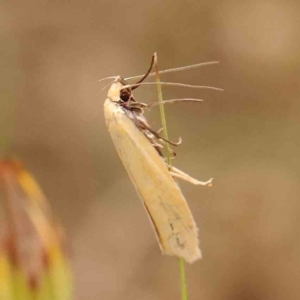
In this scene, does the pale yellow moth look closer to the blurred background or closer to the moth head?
the moth head

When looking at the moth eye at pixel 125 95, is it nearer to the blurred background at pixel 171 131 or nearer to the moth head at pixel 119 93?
the moth head at pixel 119 93

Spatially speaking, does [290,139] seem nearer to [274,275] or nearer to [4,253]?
[274,275]

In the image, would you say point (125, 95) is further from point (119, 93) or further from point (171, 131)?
point (171, 131)

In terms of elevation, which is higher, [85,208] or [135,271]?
[85,208]

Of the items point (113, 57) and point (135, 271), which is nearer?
point (135, 271)

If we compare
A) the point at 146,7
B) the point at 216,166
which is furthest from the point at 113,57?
the point at 216,166

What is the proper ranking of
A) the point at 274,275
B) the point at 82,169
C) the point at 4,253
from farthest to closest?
the point at 82,169 < the point at 274,275 < the point at 4,253

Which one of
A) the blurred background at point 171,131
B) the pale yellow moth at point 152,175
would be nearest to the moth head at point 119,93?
the pale yellow moth at point 152,175
